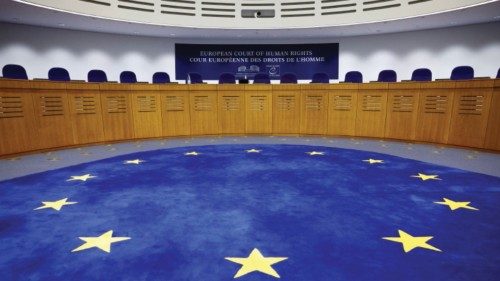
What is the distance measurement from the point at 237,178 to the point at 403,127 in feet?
13.8

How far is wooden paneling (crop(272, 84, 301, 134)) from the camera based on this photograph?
7.10 m

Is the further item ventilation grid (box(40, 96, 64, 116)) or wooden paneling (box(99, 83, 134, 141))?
wooden paneling (box(99, 83, 134, 141))

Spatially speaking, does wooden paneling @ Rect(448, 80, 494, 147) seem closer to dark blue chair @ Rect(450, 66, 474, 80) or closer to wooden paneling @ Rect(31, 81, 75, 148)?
dark blue chair @ Rect(450, 66, 474, 80)

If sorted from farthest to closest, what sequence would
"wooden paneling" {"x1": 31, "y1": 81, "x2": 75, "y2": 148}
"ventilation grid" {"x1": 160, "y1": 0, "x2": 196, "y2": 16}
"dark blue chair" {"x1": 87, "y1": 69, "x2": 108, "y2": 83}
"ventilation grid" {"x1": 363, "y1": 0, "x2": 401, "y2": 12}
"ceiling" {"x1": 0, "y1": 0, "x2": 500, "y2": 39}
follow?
"ventilation grid" {"x1": 160, "y1": 0, "x2": 196, "y2": 16} < "ventilation grid" {"x1": 363, "y1": 0, "x2": 401, "y2": 12} < "ceiling" {"x1": 0, "y1": 0, "x2": 500, "y2": 39} < "dark blue chair" {"x1": 87, "y1": 69, "x2": 108, "y2": 83} < "wooden paneling" {"x1": 31, "y1": 81, "x2": 75, "y2": 148}

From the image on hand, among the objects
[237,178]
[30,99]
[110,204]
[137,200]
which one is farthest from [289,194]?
[30,99]

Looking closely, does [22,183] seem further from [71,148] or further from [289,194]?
[289,194]

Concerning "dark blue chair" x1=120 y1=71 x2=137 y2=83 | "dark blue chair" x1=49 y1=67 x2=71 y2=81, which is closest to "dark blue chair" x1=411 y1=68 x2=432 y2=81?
"dark blue chair" x1=120 y1=71 x2=137 y2=83

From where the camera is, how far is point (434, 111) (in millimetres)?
5793

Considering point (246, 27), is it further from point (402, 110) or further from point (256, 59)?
point (402, 110)

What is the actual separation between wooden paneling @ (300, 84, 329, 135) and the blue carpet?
2.93 metres

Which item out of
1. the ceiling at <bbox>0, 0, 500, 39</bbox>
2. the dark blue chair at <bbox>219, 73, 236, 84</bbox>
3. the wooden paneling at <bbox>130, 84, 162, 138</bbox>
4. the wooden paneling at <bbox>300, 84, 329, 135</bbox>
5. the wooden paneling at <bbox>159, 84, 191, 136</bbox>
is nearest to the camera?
the wooden paneling at <bbox>130, 84, 162, 138</bbox>

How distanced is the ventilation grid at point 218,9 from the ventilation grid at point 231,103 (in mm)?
4256

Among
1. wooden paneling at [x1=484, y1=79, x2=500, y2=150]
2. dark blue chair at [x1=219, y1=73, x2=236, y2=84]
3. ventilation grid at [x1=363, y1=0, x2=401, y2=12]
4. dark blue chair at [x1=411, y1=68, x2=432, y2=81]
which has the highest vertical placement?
ventilation grid at [x1=363, y1=0, x2=401, y2=12]

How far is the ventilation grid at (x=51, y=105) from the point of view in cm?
526
